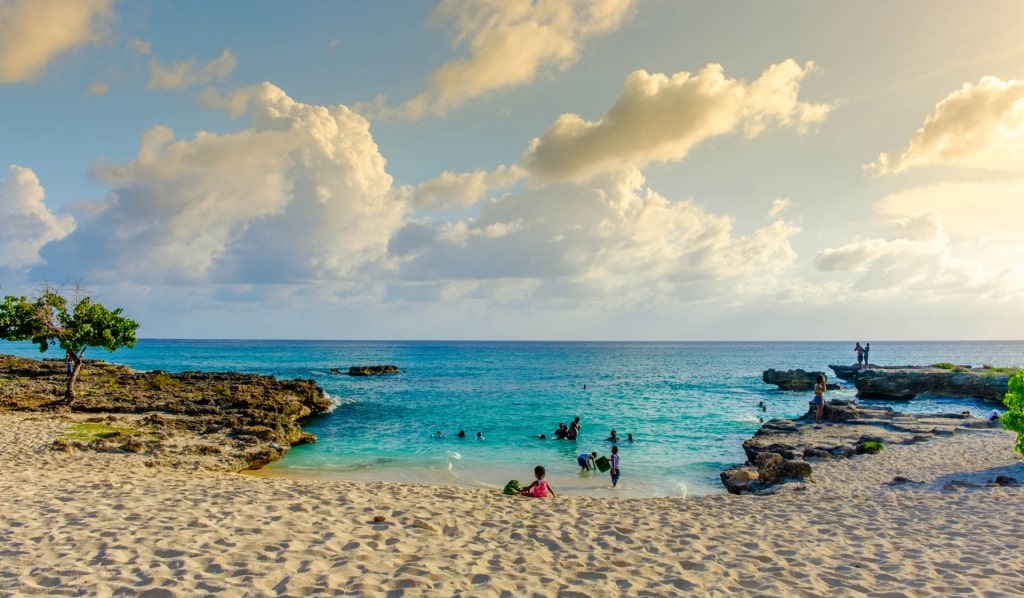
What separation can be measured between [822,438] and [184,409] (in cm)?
3357

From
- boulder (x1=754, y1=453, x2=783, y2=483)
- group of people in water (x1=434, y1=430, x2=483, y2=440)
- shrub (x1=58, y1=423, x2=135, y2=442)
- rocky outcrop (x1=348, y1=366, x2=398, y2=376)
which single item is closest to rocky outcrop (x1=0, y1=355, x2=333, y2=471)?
shrub (x1=58, y1=423, x2=135, y2=442)

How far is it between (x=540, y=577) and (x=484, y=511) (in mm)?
4234

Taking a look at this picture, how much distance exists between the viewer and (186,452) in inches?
839

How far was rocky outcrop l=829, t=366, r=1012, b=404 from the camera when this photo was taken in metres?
47.7

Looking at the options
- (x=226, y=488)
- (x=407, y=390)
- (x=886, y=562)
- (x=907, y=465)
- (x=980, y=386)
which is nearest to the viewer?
(x=886, y=562)

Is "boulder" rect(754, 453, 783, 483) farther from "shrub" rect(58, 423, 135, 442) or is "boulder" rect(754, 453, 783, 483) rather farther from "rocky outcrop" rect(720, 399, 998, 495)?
"shrub" rect(58, 423, 135, 442)

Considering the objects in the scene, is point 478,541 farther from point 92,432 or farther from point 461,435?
point 461,435

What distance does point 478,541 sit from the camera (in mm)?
10156

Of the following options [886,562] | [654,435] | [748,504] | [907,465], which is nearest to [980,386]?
[654,435]

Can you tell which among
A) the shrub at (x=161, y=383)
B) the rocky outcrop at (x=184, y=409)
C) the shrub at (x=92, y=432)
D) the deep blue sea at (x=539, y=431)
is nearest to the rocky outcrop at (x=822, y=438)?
the deep blue sea at (x=539, y=431)

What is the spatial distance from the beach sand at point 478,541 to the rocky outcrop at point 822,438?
343 centimetres

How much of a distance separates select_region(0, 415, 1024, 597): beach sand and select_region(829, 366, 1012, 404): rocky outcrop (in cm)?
4292

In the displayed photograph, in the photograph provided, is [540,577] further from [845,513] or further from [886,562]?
[845,513]

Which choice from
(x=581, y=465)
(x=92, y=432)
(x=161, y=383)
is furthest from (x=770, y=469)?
(x=161, y=383)
